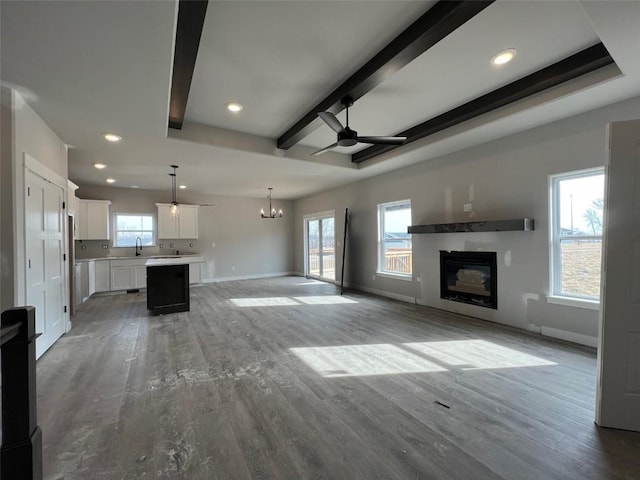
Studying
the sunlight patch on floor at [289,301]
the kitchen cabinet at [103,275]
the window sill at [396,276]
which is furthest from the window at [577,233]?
the kitchen cabinet at [103,275]

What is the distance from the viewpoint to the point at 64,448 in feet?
6.14

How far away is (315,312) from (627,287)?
4.03 m

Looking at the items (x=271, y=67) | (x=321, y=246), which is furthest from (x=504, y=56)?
(x=321, y=246)

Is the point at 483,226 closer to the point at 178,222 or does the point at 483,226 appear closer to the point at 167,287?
the point at 167,287

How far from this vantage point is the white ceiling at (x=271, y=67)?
2.04m

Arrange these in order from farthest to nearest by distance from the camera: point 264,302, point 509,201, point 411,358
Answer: point 264,302, point 509,201, point 411,358

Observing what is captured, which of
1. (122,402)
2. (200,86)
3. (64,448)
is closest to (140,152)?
(200,86)

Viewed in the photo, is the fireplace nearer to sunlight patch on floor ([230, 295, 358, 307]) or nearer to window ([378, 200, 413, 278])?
window ([378, 200, 413, 278])

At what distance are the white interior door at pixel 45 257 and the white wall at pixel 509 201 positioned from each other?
220 inches

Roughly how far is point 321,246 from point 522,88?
6.73 metres

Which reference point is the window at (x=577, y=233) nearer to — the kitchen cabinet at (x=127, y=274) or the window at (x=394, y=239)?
the window at (x=394, y=239)

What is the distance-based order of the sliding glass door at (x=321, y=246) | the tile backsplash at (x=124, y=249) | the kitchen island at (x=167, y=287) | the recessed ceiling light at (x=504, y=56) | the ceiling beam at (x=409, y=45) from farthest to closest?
the sliding glass door at (x=321, y=246), the tile backsplash at (x=124, y=249), the kitchen island at (x=167, y=287), the recessed ceiling light at (x=504, y=56), the ceiling beam at (x=409, y=45)

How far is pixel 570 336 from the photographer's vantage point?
3615 millimetres

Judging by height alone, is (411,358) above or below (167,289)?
below
